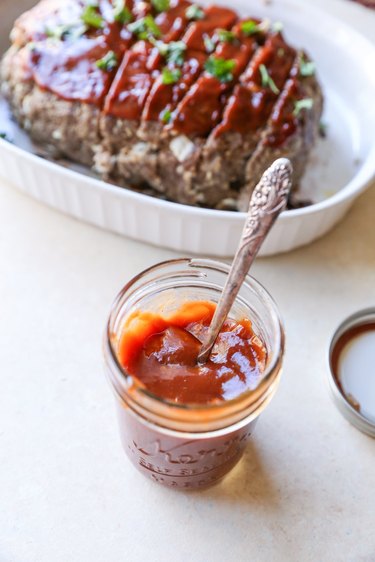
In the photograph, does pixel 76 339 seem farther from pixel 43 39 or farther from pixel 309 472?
pixel 43 39

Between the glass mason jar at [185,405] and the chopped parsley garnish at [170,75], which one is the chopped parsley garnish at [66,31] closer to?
the chopped parsley garnish at [170,75]

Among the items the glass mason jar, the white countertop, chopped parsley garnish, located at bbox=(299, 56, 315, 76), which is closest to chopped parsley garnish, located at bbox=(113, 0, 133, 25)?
chopped parsley garnish, located at bbox=(299, 56, 315, 76)

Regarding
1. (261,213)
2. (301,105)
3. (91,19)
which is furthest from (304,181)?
(261,213)

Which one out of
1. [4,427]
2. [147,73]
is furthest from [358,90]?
[4,427]

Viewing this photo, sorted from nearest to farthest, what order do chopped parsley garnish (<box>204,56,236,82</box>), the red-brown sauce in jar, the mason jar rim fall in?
the mason jar rim → the red-brown sauce in jar → chopped parsley garnish (<box>204,56,236,82</box>)

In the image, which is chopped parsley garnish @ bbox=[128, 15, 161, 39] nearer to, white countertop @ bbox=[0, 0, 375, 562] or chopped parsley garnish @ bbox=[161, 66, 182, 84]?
chopped parsley garnish @ bbox=[161, 66, 182, 84]

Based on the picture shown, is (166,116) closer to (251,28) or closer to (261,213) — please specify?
(251,28)
